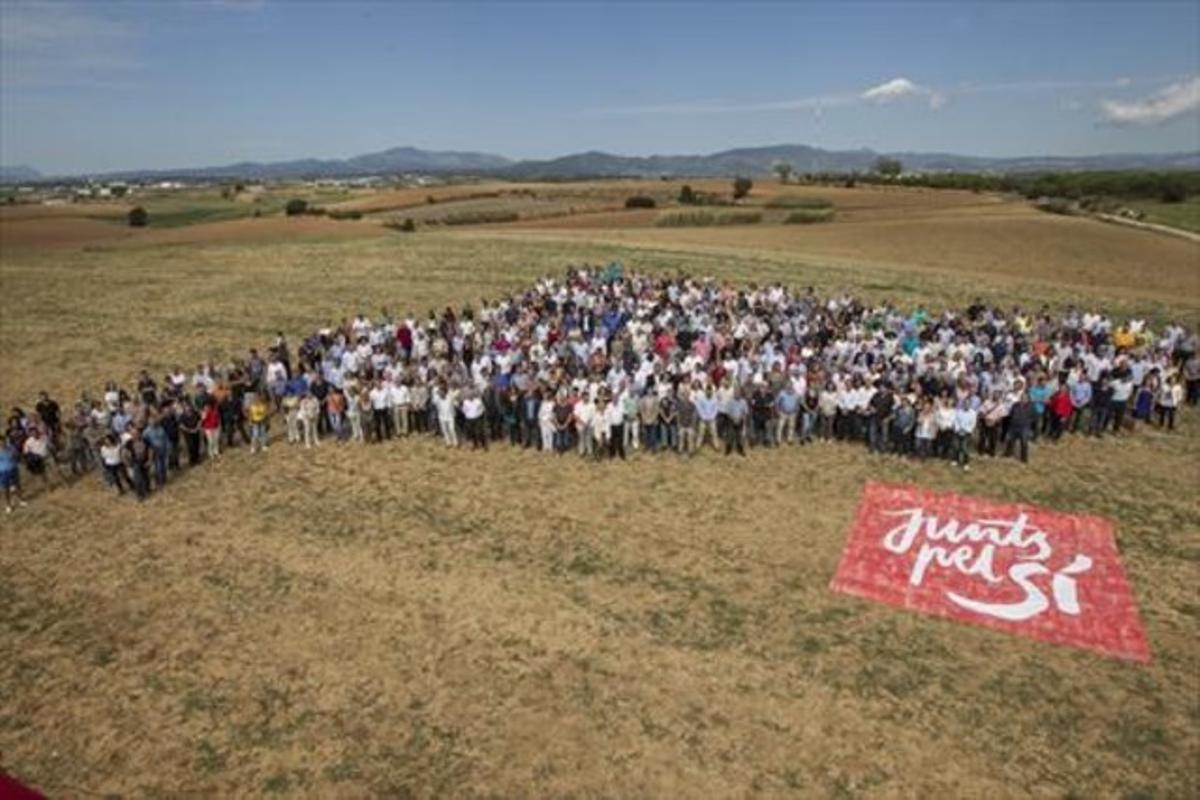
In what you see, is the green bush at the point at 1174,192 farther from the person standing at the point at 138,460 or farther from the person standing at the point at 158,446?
the person standing at the point at 138,460

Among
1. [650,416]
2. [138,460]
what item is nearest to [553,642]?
[650,416]

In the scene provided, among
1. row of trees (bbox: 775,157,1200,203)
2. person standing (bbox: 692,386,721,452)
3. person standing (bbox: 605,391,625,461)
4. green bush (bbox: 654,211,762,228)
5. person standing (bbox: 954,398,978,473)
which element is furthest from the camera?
row of trees (bbox: 775,157,1200,203)

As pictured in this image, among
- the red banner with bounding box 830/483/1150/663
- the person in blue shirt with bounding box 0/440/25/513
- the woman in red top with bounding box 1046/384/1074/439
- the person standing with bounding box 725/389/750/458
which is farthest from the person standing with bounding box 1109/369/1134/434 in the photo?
the person in blue shirt with bounding box 0/440/25/513

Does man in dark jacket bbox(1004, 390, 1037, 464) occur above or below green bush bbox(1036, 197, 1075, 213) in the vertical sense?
below

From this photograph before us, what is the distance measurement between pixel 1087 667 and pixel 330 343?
710 inches

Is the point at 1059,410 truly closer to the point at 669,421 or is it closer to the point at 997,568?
the point at 997,568

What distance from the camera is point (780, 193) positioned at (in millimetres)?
88250

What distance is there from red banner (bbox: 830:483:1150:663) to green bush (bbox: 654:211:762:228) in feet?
171

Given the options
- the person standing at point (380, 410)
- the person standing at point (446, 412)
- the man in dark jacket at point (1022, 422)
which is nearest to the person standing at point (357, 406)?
the person standing at point (380, 410)

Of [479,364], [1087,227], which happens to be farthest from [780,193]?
[479,364]

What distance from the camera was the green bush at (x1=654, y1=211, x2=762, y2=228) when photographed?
2576 inches

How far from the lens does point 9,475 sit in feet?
52.9

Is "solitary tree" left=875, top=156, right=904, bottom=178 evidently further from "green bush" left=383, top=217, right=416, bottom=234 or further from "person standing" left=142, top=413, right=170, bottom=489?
"person standing" left=142, top=413, right=170, bottom=489

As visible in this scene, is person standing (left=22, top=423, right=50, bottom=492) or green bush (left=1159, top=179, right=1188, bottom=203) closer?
person standing (left=22, top=423, right=50, bottom=492)
